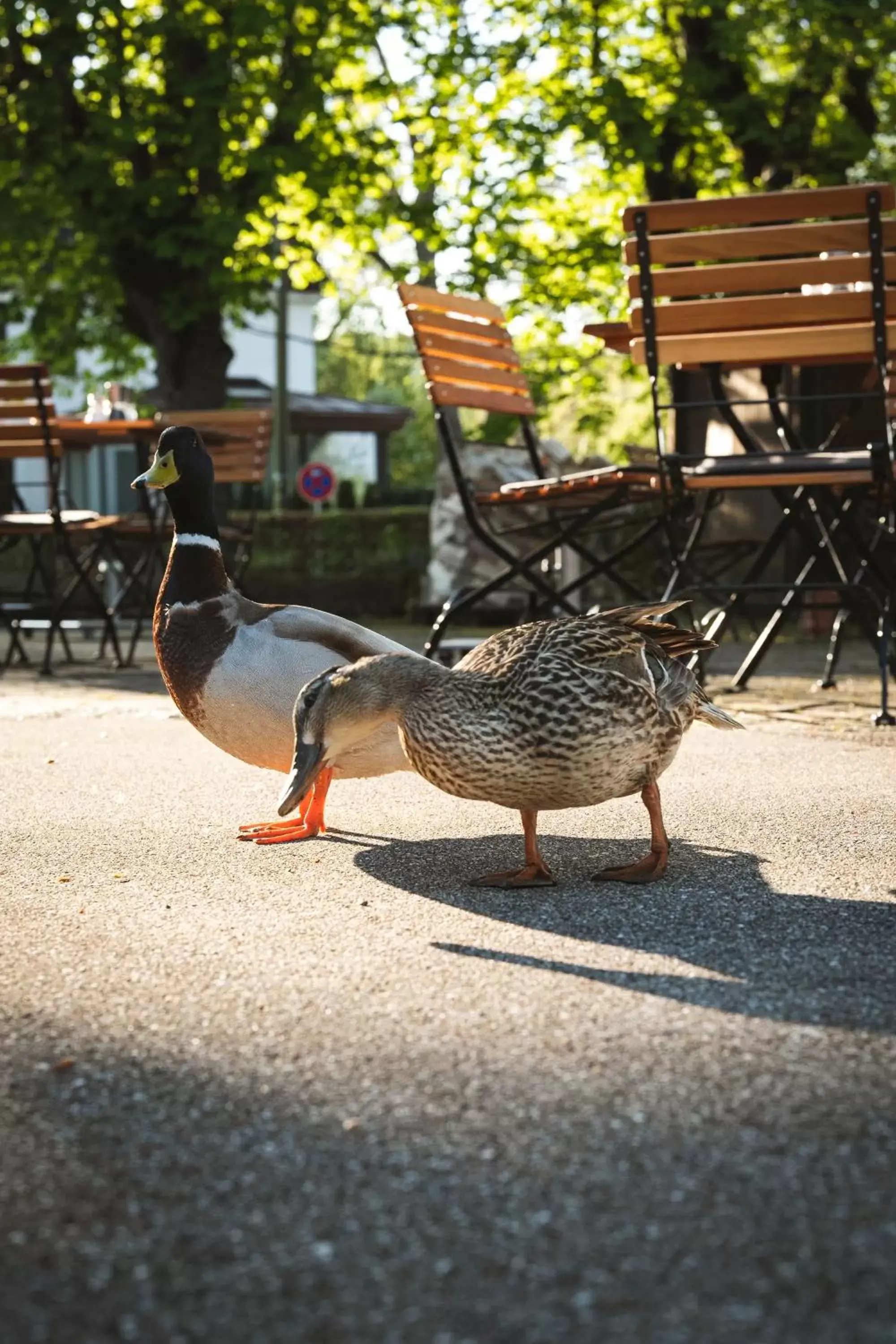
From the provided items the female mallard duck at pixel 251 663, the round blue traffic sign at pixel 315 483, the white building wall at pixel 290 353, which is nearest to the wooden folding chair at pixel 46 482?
the female mallard duck at pixel 251 663

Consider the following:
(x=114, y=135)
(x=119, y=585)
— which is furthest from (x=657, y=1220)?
(x=114, y=135)

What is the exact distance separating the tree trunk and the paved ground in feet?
42.2

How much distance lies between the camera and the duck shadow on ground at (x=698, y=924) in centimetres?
266

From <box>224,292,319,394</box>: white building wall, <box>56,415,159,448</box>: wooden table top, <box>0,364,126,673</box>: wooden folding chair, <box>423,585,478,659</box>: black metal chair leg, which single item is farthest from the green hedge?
<box>224,292,319,394</box>: white building wall

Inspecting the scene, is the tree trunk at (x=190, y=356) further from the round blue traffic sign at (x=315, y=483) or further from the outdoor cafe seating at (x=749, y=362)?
the outdoor cafe seating at (x=749, y=362)

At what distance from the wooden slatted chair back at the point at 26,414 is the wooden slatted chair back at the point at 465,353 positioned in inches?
96.1

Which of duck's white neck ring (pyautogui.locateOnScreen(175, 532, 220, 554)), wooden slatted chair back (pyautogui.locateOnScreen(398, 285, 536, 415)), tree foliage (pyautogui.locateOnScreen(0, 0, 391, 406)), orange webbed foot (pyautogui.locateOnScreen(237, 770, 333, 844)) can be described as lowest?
orange webbed foot (pyautogui.locateOnScreen(237, 770, 333, 844))

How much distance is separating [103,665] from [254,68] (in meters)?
9.24

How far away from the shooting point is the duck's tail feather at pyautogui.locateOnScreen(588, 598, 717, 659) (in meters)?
3.62

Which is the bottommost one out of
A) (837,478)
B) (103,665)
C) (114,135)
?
(103,665)

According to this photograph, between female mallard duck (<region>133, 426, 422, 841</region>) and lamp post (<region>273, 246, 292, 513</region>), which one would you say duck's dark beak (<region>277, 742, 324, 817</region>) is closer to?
female mallard duck (<region>133, 426, 422, 841</region>)

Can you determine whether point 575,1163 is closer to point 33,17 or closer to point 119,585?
point 119,585

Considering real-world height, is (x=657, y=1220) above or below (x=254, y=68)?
below

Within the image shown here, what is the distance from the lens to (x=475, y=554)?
12.8 metres
